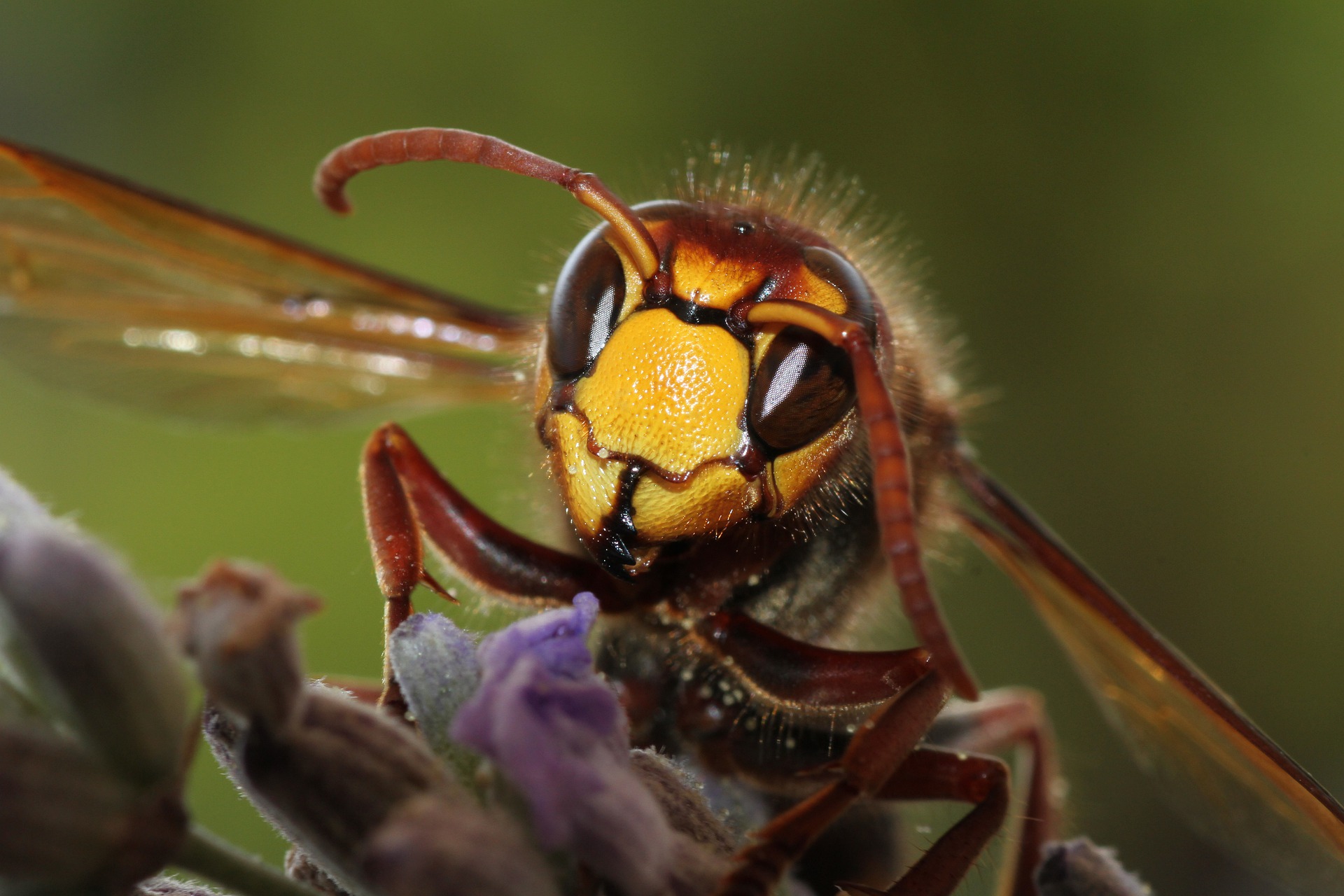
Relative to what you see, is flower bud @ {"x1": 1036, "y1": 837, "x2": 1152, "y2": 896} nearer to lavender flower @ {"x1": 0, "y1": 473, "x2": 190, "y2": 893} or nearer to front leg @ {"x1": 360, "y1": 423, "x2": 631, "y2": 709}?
front leg @ {"x1": 360, "y1": 423, "x2": 631, "y2": 709}

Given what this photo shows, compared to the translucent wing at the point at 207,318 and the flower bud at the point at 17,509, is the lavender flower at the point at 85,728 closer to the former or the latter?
the flower bud at the point at 17,509

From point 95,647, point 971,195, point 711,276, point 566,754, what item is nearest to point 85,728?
point 95,647

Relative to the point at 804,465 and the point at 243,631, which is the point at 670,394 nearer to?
the point at 804,465

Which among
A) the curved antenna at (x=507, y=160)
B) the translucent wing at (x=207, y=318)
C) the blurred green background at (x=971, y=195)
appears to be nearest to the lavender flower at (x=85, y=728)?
the curved antenna at (x=507, y=160)

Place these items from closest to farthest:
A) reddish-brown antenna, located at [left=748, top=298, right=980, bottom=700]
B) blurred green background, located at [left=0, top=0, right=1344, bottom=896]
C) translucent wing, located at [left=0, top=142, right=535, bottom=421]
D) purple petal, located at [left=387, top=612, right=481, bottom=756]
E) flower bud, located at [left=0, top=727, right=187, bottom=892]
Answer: flower bud, located at [left=0, top=727, right=187, bottom=892] < reddish-brown antenna, located at [left=748, top=298, right=980, bottom=700] < purple petal, located at [left=387, top=612, right=481, bottom=756] < translucent wing, located at [left=0, top=142, right=535, bottom=421] < blurred green background, located at [left=0, top=0, right=1344, bottom=896]

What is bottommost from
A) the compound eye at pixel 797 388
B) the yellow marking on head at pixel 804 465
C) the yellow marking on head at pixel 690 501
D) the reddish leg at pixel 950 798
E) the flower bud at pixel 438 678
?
the reddish leg at pixel 950 798

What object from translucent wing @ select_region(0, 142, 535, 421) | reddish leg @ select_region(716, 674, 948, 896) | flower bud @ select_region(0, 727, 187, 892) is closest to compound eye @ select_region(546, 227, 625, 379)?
translucent wing @ select_region(0, 142, 535, 421)

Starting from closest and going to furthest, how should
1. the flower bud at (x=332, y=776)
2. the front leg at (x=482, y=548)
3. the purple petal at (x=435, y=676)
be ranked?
1. the flower bud at (x=332, y=776)
2. the purple petal at (x=435, y=676)
3. the front leg at (x=482, y=548)
